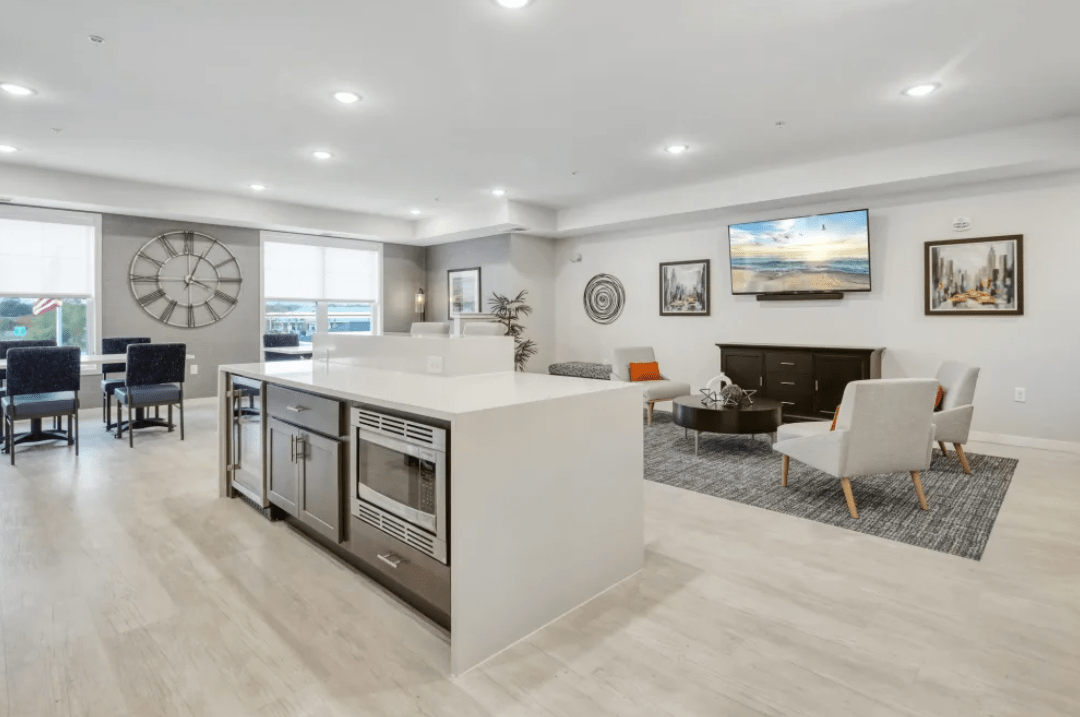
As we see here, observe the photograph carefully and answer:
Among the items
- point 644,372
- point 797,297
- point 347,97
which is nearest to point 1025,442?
point 797,297

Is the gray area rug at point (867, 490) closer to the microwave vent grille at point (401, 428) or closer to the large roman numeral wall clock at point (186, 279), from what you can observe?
the microwave vent grille at point (401, 428)

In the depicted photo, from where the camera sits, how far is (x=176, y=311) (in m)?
7.09

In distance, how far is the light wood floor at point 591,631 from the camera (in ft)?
5.35

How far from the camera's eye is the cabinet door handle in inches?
82.5

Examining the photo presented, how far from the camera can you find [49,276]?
246 inches

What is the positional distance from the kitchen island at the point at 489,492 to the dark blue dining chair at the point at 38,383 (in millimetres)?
2876

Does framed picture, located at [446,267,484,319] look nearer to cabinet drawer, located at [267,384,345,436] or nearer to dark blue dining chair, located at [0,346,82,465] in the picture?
dark blue dining chair, located at [0,346,82,465]

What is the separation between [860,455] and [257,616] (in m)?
3.07

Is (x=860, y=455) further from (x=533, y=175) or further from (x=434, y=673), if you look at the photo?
(x=533, y=175)

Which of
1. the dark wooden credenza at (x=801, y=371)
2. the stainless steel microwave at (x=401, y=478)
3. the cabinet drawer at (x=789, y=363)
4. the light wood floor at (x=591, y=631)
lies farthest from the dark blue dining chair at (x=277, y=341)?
the cabinet drawer at (x=789, y=363)

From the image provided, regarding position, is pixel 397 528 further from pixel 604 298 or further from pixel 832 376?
pixel 604 298

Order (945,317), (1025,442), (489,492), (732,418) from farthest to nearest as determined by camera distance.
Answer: (945,317) < (1025,442) < (732,418) < (489,492)

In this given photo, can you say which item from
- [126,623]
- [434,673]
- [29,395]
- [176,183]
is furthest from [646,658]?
[176,183]

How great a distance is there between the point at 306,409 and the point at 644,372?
4.58 m
